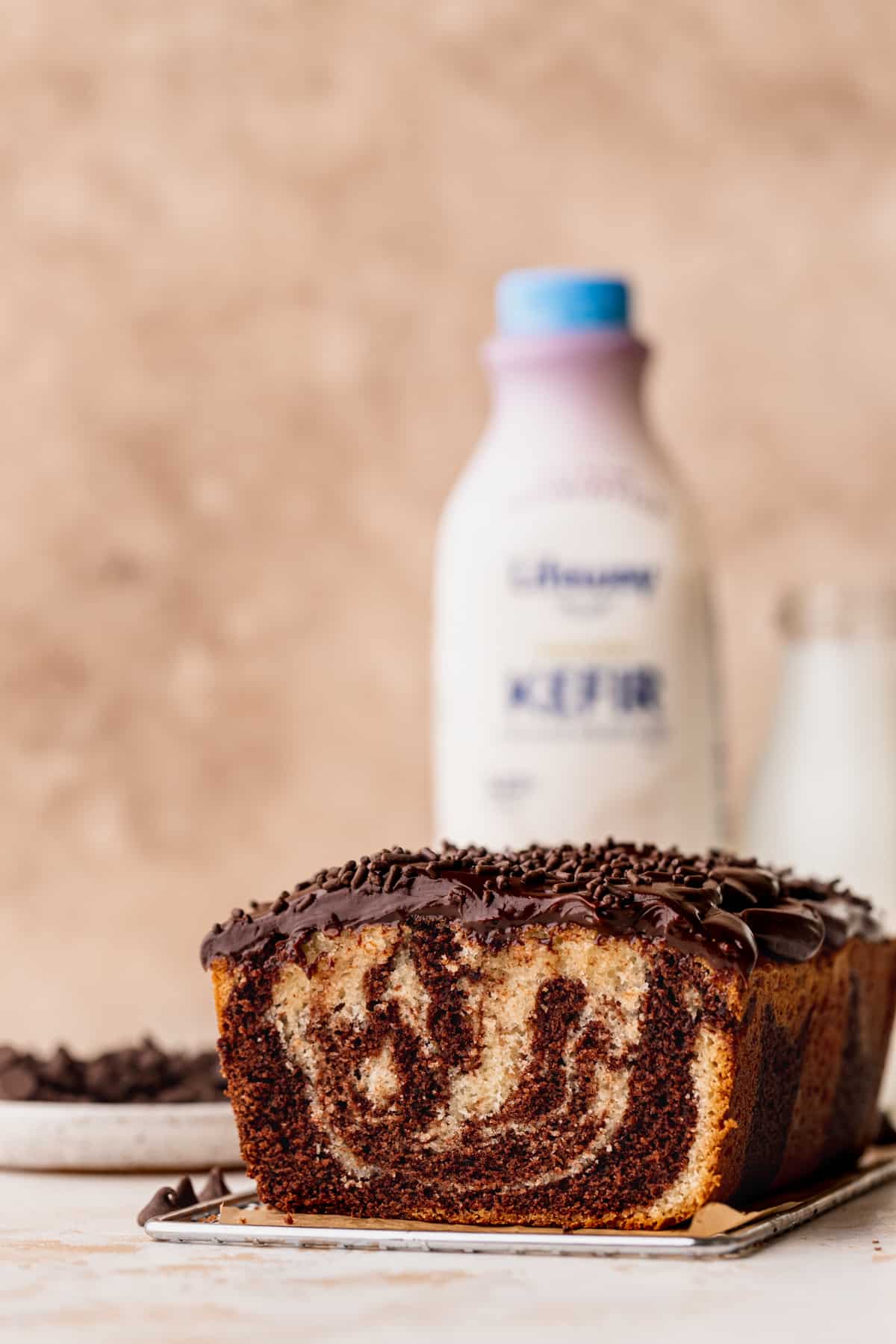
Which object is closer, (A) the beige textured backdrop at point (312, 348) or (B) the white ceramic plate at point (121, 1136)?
(B) the white ceramic plate at point (121, 1136)

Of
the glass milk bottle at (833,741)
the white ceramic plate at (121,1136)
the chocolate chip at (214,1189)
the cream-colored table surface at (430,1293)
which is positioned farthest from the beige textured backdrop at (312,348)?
the cream-colored table surface at (430,1293)

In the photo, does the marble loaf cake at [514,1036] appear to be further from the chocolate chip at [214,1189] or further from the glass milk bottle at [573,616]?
the glass milk bottle at [573,616]

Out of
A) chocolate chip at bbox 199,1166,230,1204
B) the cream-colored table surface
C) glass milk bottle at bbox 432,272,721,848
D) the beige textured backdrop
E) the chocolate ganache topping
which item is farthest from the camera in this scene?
the beige textured backdrop

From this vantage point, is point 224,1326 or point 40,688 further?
point 40,688

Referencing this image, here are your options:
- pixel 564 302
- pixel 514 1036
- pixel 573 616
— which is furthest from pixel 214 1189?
pixel 564 302

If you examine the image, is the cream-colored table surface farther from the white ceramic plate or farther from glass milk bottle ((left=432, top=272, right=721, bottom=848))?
glass milk bottle ((left=432, top=272, right=721, bottom=848))

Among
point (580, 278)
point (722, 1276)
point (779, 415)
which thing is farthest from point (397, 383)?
point (722, 1276)

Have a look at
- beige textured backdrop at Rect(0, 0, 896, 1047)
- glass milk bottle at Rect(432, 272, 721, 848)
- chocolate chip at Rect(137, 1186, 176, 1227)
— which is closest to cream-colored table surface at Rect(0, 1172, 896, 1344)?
chocolate chip at Rect(137, 1186, 176, 1227)

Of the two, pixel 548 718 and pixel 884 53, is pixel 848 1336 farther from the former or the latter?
pixel 884 53
